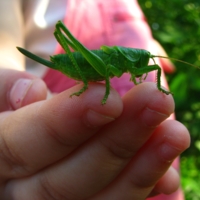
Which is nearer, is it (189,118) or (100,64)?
(100,64)

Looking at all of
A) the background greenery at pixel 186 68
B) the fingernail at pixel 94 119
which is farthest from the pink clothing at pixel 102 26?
the fingernail at pixel 94 119

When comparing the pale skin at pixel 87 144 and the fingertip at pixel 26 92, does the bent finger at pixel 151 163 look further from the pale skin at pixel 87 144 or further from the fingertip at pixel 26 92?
the fingertip at pixel 26 92

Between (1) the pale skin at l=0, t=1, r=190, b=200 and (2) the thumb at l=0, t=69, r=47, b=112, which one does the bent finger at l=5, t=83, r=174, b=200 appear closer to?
(1) the pale skin at l=0, t=1, r=190, b=200

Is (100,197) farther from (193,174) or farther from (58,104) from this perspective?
(193,174)

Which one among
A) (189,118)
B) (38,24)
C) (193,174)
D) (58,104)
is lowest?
(193,174)

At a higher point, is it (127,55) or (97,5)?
(97,5)

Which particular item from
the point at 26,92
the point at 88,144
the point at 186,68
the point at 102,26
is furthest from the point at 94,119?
the point at 186,68

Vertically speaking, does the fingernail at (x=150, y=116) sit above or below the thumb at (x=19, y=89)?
below

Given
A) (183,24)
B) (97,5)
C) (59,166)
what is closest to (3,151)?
(59,166)
